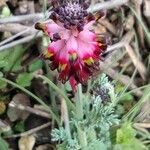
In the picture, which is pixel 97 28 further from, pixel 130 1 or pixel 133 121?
pixel 133 121

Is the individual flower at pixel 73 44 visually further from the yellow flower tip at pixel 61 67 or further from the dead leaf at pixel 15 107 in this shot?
the dead leaf at pixel 15 107

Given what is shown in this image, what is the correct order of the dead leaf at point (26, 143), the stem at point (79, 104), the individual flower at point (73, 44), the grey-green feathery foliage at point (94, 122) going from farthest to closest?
the dead leaf at point (26, 143) → the grey-green feathery foliage at point (94, 122) → the stem at point (79, 104) → the individual flower at point (73, 44)

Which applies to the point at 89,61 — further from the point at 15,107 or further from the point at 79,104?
the point at 15,107

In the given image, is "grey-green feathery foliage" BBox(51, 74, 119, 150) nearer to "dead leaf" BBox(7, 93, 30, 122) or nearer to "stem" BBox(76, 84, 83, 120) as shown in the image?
"stem" BBox(76, 84, 83, 120)

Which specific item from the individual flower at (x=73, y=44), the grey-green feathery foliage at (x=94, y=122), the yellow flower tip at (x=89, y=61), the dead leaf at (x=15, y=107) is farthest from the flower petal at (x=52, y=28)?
the dead leaf at (x=15, y=107)

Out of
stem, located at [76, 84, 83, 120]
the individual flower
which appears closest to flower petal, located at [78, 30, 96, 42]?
the individual flower

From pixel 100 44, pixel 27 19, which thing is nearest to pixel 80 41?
pixel 100 44
